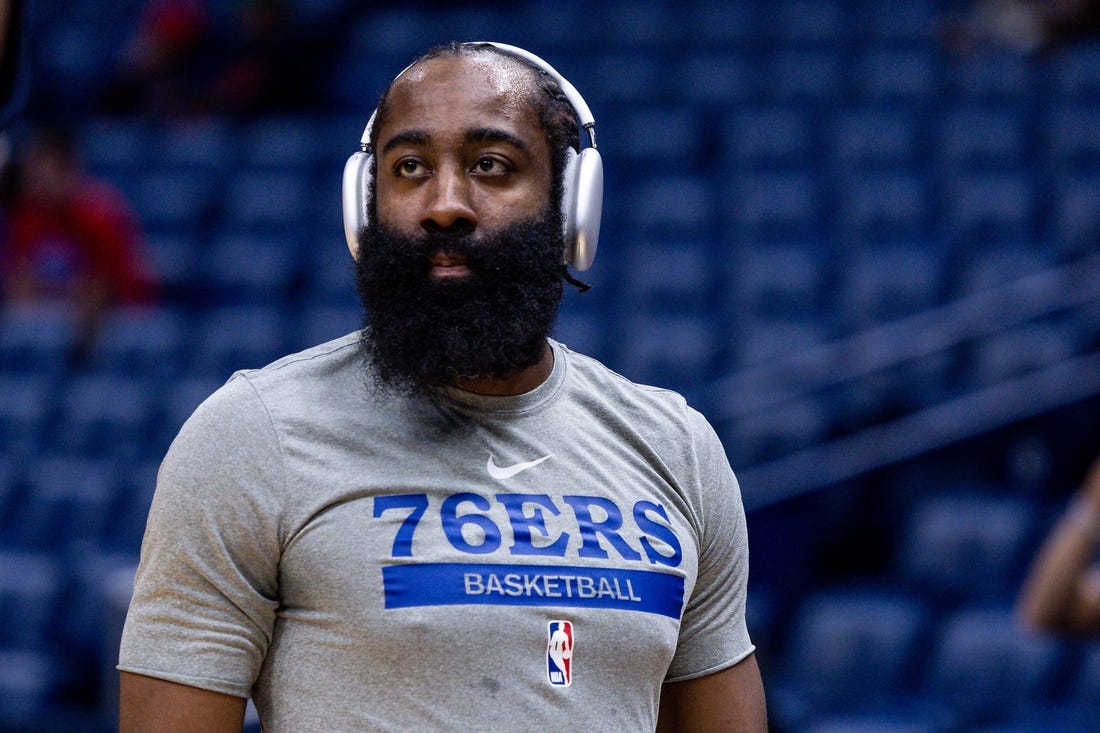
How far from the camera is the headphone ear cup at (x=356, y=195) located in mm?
1703

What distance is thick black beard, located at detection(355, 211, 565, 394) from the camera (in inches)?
63.1

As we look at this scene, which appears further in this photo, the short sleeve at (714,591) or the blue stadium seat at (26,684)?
the blue stadium seat at (26,684)

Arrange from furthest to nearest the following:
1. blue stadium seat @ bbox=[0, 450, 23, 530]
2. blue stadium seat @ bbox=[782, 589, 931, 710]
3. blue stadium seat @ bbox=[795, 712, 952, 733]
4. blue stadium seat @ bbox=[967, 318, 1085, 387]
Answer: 1. blue stadium seat @ bbox=[0, 450, 23, 530]
2. blue stadium seat @ bbox=[967, 318, 1085, 387]
3. blue stadium seat @ bbox=[782, 589, 931, 710]
4. blue stadium seat @ bbox=[795, 712, 952, 733]

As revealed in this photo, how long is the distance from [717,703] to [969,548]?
10.3 ft

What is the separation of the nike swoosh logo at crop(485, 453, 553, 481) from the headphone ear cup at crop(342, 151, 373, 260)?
31 centimetres

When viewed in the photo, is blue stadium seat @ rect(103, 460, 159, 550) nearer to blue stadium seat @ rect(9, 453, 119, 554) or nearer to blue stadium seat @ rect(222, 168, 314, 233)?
blue stadium seat @ rect(9, 453, 119, 554)

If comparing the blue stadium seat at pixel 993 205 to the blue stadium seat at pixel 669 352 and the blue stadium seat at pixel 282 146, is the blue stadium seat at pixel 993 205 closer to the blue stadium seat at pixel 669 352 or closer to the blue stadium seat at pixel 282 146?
the blue stadium seat at pixel 669 352

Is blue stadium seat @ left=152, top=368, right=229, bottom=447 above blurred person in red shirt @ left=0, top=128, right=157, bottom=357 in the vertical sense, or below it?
below

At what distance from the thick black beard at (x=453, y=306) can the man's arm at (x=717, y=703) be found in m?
0.44

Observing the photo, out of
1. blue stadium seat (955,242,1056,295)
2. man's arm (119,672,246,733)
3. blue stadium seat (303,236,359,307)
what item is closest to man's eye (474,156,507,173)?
man's arm (119,672,246,733)

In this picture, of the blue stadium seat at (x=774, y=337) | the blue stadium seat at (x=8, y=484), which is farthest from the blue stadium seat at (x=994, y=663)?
the blue stadium seat at (x=8, y=484)

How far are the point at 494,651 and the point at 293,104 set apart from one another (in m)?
7.13

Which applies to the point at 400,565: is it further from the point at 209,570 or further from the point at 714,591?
the point at 714,591

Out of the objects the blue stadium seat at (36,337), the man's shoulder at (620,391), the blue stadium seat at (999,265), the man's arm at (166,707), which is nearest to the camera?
the man's arm at (166,707)
